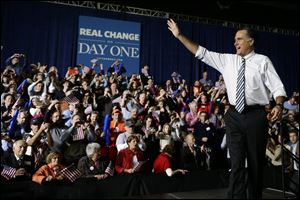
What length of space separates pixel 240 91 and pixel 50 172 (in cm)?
247

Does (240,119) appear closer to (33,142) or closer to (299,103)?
(33,142)

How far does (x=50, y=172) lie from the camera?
337 cm

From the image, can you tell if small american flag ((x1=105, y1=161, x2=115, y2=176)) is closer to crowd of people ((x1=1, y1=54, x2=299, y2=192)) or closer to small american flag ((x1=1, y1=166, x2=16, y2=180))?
crowd of people ((x1=1, y1=54, x2=299, y2=192))

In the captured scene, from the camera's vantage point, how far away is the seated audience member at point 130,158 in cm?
391

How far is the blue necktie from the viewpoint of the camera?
1653 mm

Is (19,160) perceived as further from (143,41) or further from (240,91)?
(143,41)

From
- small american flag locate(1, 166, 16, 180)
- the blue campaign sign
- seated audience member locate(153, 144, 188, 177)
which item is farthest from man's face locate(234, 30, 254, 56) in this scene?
the blue campaign sign

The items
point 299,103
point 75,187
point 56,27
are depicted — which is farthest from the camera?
point 299,103

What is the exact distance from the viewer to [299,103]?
655 centimetres

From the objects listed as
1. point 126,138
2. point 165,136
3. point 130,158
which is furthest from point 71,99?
point 165,136

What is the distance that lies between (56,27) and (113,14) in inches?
40.7

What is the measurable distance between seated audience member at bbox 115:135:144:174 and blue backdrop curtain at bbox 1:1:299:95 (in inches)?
71.9

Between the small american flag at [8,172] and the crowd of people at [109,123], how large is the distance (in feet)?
0.08

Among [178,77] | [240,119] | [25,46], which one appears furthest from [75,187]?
[178,77]
